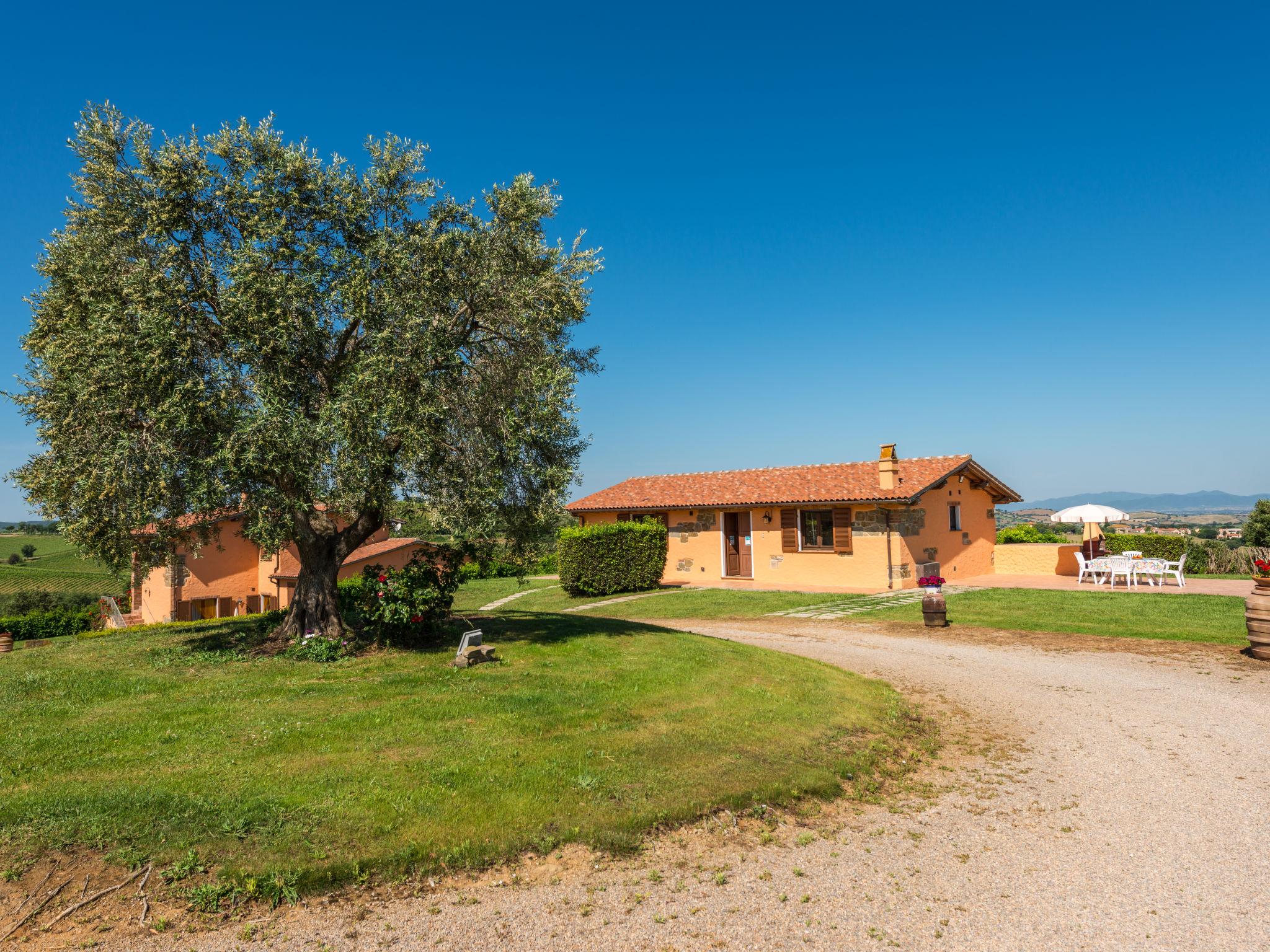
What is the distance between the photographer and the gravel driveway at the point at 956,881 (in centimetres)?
388

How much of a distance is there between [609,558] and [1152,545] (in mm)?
19816

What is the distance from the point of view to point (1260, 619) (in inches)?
436

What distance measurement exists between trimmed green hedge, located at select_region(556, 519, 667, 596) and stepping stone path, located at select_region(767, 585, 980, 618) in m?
6.94

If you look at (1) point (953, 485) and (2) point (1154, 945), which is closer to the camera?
(2) point (1154, 945)

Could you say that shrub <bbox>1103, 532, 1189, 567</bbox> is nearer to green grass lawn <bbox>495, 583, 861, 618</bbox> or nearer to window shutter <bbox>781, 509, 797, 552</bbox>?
window shutter <bbox>781, 509, 797, 552</bbox>

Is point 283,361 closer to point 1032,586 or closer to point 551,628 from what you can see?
point 551,628

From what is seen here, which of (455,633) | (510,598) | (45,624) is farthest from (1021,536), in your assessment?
(45,624)

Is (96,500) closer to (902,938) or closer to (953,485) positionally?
(902,938)

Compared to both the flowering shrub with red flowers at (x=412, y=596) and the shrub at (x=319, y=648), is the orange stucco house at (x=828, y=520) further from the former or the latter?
the shrub at (x=319, y=648)

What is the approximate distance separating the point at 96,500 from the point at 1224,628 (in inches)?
749

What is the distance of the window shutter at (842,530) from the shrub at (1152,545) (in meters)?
10.5

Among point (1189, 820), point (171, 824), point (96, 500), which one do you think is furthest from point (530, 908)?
point (96, 500)

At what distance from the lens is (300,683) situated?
8.38 metres

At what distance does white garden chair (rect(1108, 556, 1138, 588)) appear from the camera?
2138 centimetres
